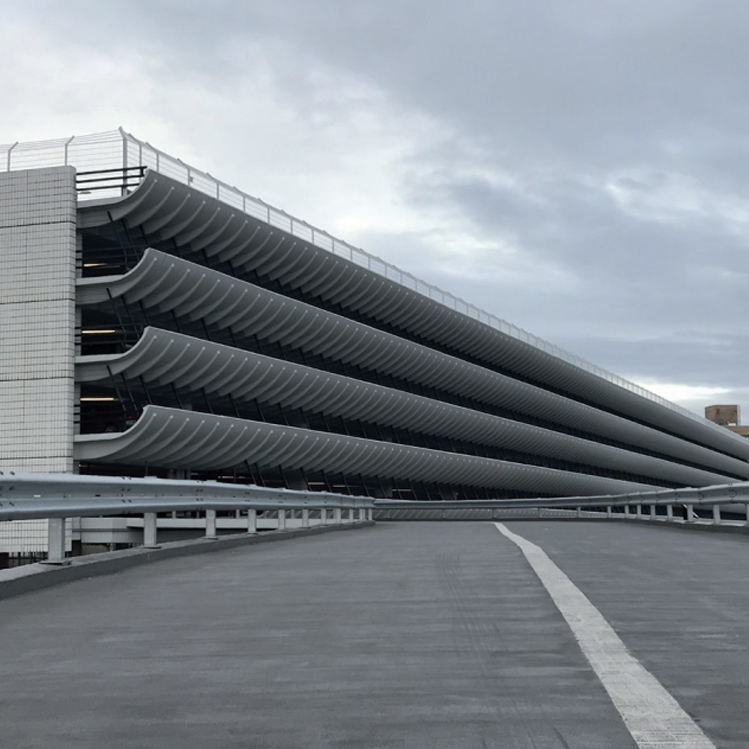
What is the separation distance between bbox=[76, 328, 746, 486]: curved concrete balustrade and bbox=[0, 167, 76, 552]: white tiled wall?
1457 mm

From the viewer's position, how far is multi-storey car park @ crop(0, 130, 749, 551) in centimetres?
4503

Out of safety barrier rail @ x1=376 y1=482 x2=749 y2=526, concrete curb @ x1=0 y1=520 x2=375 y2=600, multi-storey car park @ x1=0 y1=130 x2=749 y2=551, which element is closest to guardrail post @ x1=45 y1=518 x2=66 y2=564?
concrete curb @ x1=0 y1=520 x2=375 y2=600

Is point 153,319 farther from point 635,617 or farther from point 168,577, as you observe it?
point 635,617

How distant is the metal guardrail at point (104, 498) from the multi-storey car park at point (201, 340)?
26.5m

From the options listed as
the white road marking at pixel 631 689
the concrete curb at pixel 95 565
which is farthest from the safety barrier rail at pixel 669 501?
the white road marking at pixel 631 689

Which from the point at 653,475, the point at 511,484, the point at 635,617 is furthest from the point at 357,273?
the point at 653,475

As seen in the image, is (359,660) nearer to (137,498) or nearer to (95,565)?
(95,565)

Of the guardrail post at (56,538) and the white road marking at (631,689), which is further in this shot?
the guardrail post at (56,538)

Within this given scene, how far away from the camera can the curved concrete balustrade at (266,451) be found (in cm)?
4481

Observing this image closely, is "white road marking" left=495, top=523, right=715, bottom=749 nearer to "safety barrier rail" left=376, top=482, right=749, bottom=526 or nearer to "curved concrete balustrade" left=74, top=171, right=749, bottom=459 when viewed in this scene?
"safety barrier rail" left=376, top=482, right=749, bottom=526

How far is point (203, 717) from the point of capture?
460 cm

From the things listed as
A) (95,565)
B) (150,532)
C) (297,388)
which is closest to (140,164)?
(297,388)

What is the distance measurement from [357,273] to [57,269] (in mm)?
20289

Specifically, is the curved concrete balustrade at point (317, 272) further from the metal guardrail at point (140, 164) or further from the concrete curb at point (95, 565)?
the concrete curb at point (95, 565)
